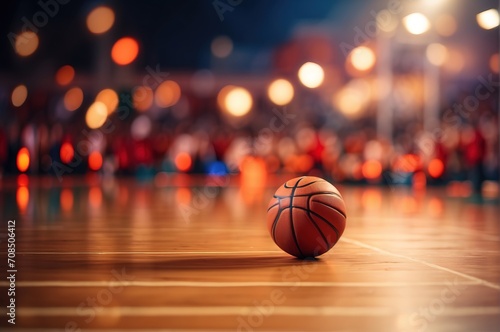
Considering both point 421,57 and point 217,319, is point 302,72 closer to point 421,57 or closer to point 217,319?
point 421,57

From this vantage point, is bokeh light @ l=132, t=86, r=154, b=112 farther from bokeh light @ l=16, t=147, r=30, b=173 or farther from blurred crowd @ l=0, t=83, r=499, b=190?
bokeh light @ l=16, t=147, r=30, b=173

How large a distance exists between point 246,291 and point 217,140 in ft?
111

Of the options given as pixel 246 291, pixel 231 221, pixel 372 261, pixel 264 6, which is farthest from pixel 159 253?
pixel 264 6

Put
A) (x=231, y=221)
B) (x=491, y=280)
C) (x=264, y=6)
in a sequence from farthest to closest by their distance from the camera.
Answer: (x=264, y=6), (x=231, y=221), (x=491, y=280)

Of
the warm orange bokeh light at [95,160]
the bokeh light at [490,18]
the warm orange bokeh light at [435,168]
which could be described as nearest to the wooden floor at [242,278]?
the bokeh light at [490,18]

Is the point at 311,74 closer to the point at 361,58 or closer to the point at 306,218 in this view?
the point at 361,58

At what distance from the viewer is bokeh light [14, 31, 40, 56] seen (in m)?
28.3

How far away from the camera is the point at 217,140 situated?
129 ft

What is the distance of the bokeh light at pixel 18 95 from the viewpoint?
129 ft

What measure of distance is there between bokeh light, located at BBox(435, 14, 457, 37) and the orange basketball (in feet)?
90.0

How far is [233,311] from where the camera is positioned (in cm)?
490

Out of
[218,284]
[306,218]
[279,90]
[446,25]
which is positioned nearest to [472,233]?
[306,218]

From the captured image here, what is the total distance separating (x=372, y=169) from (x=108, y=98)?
10259 mm

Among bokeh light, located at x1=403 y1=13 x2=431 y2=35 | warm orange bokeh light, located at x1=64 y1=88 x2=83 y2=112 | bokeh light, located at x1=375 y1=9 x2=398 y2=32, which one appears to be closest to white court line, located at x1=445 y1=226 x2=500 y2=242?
bokeh light, located at x1=403 y1=13 x2=431 y2=35
